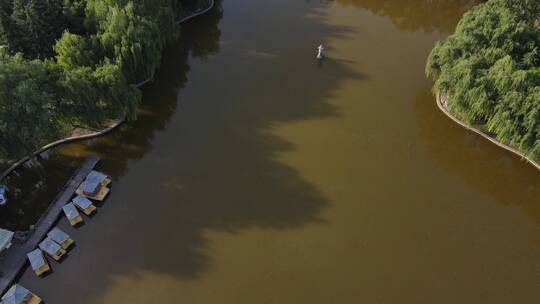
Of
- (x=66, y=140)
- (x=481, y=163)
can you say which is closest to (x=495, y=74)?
(x=481, y=163)

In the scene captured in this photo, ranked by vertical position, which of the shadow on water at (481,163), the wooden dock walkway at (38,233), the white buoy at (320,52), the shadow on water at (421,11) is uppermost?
the shadow on water at (421,11)

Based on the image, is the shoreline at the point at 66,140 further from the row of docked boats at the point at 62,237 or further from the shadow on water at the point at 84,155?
the row of docked boats at the point at 62,237

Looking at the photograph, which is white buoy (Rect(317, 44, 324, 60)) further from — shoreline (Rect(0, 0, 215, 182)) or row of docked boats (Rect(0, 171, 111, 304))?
row of docked boats (Rect(0, 171, 111, 304))

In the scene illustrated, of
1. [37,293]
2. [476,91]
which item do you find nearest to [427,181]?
[476,91]

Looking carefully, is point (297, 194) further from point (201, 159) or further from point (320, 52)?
point (320, 52)

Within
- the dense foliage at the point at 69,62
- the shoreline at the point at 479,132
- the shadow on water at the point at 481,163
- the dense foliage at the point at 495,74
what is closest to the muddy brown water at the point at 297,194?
the shadow on water at the point at 481,163

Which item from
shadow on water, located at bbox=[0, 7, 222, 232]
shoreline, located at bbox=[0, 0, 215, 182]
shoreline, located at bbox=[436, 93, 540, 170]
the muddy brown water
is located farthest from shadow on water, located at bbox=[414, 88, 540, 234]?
shoreline, located at bbox=[0, 0, 215, 182]
